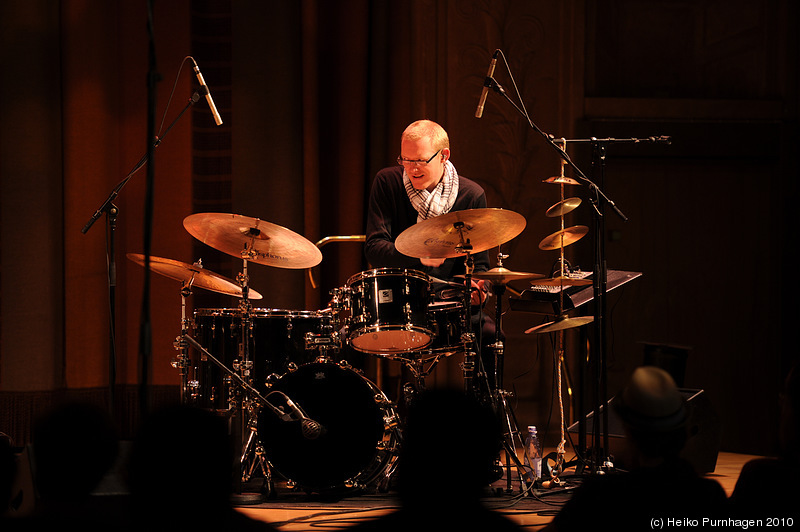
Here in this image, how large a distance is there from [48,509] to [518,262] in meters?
4.23

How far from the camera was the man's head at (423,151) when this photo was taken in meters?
4.36

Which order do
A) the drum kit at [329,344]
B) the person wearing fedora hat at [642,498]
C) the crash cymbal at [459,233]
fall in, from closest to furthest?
the person wearing fedora hat at [642,498], the crash cymbal at [459,233], the drum kit at [329,344]

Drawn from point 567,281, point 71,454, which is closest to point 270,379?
point 567,281

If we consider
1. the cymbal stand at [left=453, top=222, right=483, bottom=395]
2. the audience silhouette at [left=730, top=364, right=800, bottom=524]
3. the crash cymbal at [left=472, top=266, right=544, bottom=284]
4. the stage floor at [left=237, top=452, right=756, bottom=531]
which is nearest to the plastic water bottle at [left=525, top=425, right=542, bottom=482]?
the stage floor at [left=237, top=452, right=756, bottom=531]

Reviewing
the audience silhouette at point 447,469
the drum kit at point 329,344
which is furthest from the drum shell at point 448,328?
the audience silhouette at point 447,469

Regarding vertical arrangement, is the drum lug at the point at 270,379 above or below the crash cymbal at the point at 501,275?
below

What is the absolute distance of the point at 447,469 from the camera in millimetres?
1465

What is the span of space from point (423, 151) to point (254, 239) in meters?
1.03

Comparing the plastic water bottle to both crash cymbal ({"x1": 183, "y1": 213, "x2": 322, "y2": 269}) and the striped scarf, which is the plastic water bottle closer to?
the striped scarf

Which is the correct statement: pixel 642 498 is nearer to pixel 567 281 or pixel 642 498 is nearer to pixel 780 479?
pixel 780 479

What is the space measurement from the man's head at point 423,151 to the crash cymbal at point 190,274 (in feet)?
3.36

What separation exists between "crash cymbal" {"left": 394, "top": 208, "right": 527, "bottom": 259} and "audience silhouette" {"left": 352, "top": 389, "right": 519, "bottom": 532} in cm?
211

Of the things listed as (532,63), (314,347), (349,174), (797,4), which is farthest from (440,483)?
(797,4)

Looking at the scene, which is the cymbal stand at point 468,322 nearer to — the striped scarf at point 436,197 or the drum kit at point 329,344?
the drum kit at point 329,344
